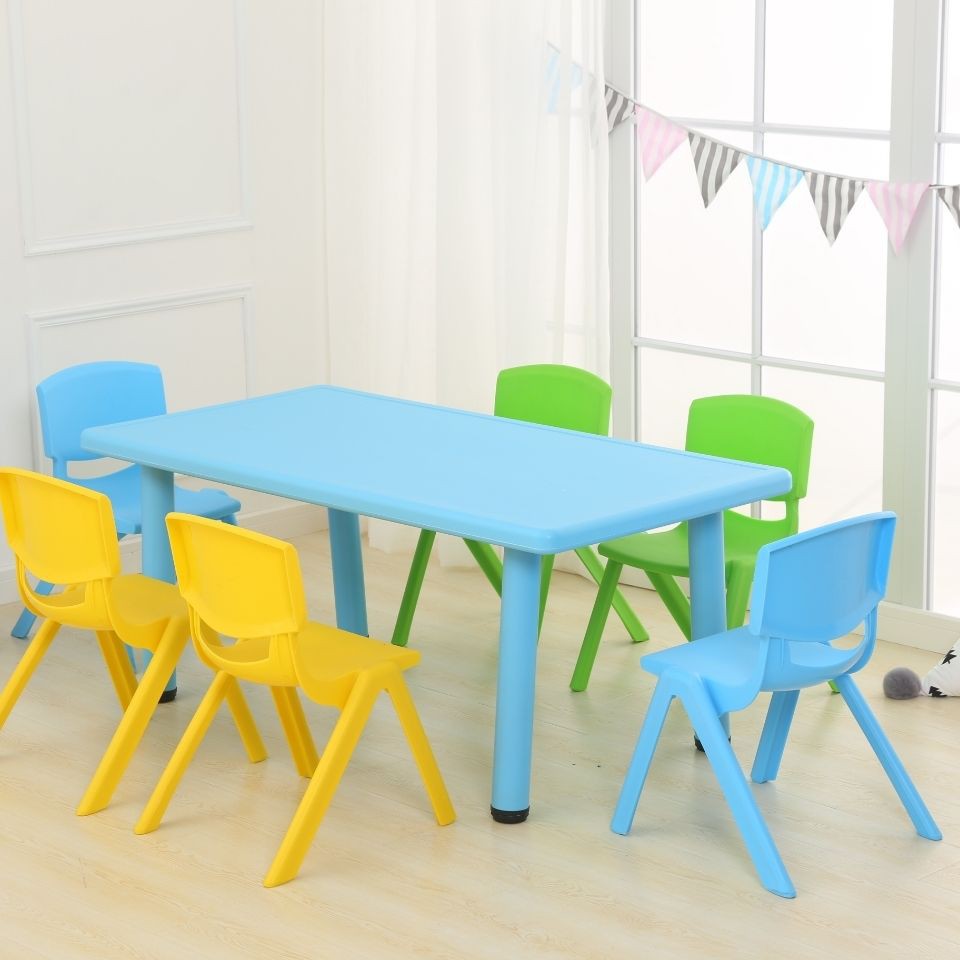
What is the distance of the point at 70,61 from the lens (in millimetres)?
5027

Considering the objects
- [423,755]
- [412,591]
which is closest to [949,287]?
[412,591]

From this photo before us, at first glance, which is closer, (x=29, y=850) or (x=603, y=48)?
(x=29, y=850)

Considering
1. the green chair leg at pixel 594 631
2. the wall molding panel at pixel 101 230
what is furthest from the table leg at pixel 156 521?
the wall molding panel at pixel 101 230

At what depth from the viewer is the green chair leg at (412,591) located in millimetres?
4730

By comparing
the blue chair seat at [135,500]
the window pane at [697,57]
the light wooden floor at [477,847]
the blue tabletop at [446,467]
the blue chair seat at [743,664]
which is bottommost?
the light wooden floor at [477,847]

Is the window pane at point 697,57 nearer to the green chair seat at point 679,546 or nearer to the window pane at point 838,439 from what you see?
the window pane at point 838,439

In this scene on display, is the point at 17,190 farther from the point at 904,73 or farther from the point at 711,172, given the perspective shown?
the point at 904,73

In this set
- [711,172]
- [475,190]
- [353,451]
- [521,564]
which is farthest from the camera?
[475,190]

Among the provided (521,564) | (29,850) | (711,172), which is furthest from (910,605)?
(29,850)

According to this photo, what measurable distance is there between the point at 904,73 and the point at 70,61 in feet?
7.71

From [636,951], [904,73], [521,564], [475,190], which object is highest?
[904,73]

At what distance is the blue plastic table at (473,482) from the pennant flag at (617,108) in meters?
1.24

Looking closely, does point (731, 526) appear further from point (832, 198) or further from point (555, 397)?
point (832, 198)

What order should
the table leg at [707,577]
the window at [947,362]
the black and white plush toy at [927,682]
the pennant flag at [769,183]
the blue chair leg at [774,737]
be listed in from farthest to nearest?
the pennant flag at [769,183], the window at [947,362], the black and white plush toy at [927,682], the table leg at [707,577], the blue chair leg at [774,737]
